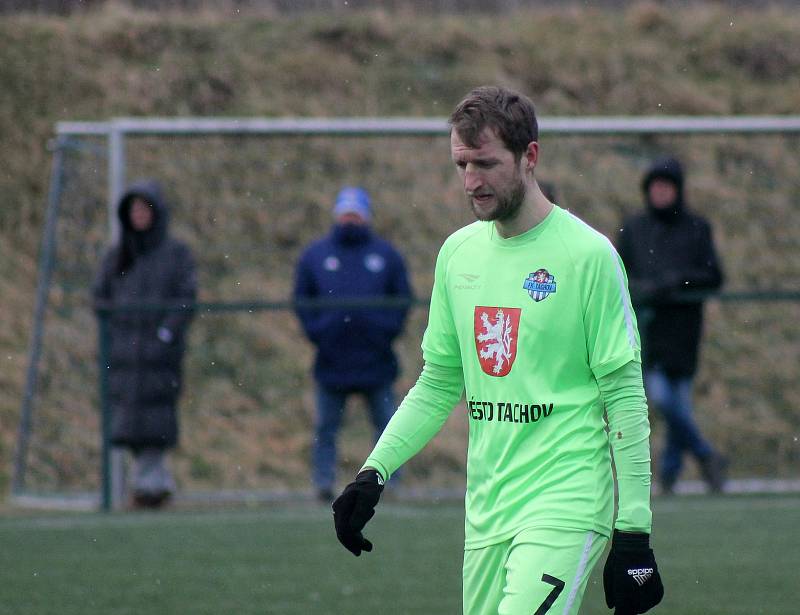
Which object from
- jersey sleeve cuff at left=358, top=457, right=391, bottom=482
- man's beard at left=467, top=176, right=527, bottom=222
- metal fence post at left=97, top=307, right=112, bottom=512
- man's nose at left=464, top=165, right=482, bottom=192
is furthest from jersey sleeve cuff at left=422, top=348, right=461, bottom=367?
metal fence post at left=97, top=307, right=112, bottom=512

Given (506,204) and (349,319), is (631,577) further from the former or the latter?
(349,319)

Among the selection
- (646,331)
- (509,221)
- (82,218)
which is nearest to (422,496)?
(646,331)

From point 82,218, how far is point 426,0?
9223 mm

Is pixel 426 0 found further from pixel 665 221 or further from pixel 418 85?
pixel 665 221

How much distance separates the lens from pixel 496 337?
398 centimetres

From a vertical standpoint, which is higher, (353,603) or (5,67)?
(5,67)

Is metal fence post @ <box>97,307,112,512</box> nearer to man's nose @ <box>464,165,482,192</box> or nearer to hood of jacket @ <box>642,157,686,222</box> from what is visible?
hood of jacket @ <box>642,157,686,222</box>

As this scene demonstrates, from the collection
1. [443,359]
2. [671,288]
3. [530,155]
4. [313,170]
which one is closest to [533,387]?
[443,359]

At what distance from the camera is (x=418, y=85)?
1938 centimetres

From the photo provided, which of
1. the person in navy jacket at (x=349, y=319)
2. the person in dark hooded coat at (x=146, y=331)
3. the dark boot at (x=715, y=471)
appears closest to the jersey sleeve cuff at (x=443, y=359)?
the person in navy jacket at (x=349, y=319)

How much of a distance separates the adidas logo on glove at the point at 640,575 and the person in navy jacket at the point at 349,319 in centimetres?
695

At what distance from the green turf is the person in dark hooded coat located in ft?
1.57

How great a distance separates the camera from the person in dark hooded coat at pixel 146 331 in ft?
34.4

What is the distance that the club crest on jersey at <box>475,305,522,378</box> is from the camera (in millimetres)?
3951
